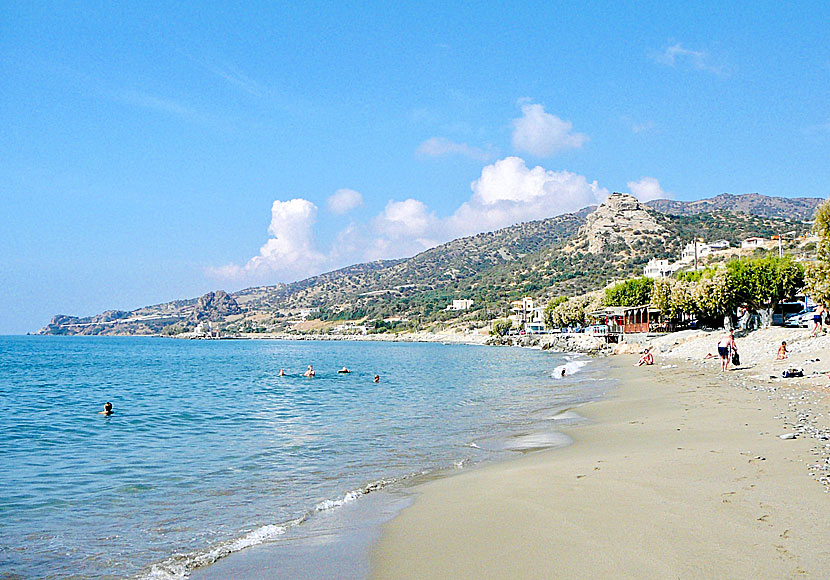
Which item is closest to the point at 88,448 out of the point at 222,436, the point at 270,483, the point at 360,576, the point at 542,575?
the point at 222,436

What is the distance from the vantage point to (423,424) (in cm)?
1911

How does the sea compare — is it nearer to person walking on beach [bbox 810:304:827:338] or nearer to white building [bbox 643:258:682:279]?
person walking on beach [bbox 810:304:827:338]

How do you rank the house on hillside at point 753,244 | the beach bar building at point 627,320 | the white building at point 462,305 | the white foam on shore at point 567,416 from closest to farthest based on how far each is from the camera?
the white foam on shore at point 567,416, the beach bar building at point 627,320, the house on hillside at point 753,244, the white building at point 462,305

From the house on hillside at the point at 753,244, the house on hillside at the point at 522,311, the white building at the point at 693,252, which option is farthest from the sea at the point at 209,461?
the house on hillside at the point at 522,311

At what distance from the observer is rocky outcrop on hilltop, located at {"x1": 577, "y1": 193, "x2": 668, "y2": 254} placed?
543 feet

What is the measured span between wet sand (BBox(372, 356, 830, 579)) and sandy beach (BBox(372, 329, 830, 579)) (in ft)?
0.06

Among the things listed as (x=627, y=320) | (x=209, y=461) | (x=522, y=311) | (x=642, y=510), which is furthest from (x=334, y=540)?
(x=522, y=311)

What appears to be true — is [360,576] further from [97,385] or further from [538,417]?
[97,385]

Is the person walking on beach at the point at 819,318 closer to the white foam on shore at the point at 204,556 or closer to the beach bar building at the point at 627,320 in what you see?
the white foam on shore at the point at 204,556

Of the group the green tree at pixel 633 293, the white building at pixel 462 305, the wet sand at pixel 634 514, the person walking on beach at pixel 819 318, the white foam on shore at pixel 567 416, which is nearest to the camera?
the wet sand at pixel 634 514

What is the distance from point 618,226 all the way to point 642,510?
177005mm

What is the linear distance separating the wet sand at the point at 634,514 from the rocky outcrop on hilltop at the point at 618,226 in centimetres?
15961

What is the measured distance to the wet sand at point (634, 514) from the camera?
17.9ft

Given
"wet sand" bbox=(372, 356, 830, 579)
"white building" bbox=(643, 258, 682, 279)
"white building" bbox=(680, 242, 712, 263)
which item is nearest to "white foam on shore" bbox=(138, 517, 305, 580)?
"wet sand" bbox=(372, 356, 830, 579)
